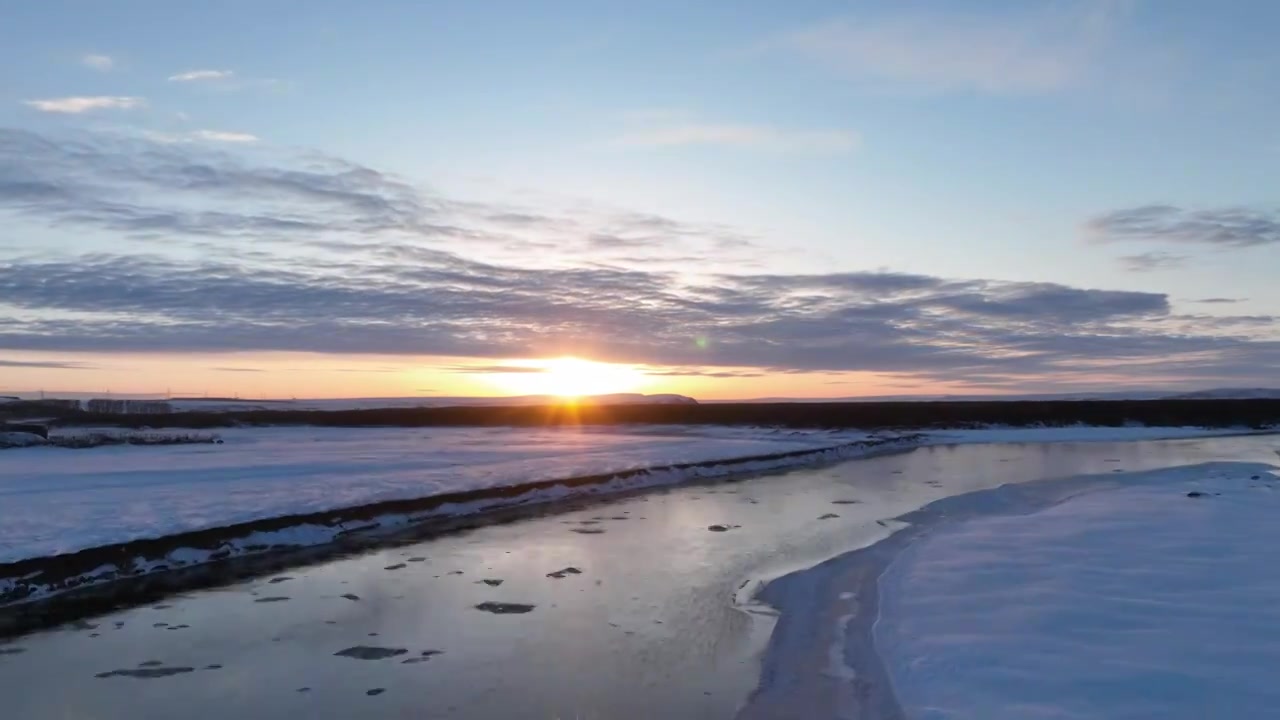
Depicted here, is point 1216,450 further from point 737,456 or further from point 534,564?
point 534,564

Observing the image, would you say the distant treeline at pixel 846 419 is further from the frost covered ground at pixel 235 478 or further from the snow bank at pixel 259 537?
the snow bank at pixel 259 537

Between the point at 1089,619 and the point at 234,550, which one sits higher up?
the point at 1089,619

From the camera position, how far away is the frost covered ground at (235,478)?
15.4m

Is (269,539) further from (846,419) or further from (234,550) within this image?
(846,419)

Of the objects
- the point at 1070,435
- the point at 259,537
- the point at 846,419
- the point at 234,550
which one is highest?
the point at 846,419

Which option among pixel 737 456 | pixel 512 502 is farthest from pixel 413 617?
pixel 737 456

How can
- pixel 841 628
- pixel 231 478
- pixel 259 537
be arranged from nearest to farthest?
pixel 841 628, pixel 259 537, pixel 231 478

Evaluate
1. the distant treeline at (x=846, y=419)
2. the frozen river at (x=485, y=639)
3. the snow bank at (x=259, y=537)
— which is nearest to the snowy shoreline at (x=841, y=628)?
the frozen river at (x=485, y=639)

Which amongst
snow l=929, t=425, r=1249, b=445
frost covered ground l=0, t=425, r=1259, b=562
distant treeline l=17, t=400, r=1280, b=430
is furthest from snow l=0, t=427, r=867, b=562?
distant treeline l=17, t=400, r=1280, b=430

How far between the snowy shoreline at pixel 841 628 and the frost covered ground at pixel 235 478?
961cm

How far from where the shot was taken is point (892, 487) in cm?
2483

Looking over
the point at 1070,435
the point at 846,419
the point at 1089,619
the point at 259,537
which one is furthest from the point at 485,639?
the point at 846,419

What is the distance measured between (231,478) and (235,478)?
9 centimetres

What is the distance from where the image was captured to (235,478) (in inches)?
928
